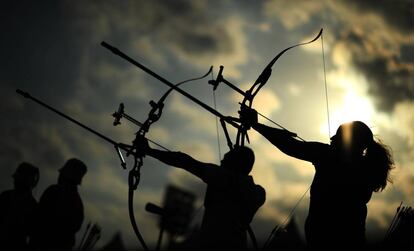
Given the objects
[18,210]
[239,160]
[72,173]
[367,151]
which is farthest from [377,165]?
[18,210]

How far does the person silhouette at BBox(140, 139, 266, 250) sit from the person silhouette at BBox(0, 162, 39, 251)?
2.65m

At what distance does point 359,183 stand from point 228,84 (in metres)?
1.72

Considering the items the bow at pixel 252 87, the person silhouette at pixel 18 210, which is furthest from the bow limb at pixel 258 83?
the person silhouette at pixel 18 210

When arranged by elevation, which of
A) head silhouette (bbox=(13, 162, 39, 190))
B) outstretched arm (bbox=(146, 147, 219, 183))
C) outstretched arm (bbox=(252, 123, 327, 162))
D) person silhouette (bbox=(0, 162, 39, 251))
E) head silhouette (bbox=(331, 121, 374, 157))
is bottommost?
person silhouette (bbox=(0, 162, 39, 251))

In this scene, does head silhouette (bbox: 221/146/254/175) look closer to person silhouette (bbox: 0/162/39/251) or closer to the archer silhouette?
the archer silhouette

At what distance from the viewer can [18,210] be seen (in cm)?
577

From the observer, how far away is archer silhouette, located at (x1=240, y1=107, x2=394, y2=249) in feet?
11.3

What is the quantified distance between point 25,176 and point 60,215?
1.06m

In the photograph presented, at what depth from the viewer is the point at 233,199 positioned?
392 cm

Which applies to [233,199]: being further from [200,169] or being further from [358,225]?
[358,225]

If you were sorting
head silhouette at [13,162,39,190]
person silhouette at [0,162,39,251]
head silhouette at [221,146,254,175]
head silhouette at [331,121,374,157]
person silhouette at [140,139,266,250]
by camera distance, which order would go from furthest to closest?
head silhouette at [13,162,39,190], person silhouette at [0,162,39,251], head silhouette at [221,146,254,175], person silhouette at [140,139,266,250], head silhouette at [331,121,374,157]

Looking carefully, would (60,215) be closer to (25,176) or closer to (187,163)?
(25,176)

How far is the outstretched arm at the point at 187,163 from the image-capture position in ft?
12.8

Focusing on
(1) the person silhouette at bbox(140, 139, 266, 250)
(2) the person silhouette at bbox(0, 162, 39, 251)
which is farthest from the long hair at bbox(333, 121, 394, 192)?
(2) the person silhouette at bbox(0, 162, 39, 251)
